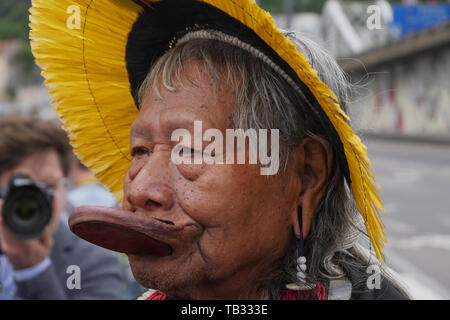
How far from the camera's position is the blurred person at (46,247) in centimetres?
226

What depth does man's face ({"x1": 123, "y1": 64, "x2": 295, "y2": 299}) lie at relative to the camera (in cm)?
119

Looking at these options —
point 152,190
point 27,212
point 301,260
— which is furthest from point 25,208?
point 301,260

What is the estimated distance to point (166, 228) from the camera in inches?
45.4

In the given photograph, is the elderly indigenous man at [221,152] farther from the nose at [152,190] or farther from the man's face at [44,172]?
the man's face at [44,172]

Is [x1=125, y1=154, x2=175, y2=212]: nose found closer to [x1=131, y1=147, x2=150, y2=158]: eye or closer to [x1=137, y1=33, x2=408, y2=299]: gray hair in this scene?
[x1=131, y1=147, x2=150, y2=158]: eye

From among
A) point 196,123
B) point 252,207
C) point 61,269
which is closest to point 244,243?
point 252,207

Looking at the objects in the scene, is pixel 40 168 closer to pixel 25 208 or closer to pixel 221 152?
pixel 25 208

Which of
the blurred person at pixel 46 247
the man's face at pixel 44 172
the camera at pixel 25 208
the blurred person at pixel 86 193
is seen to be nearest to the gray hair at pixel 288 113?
the camera at pixel 25 208

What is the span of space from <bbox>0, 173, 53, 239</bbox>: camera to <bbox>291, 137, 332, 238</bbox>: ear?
1367 millimetres

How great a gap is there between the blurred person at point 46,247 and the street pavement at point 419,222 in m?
1.41

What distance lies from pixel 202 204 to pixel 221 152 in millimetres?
132

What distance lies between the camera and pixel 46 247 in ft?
7.73

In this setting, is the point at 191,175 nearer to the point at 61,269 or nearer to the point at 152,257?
the point at 152,257
